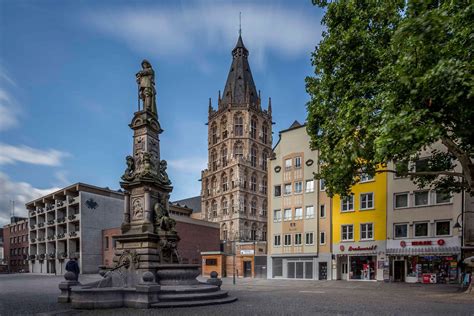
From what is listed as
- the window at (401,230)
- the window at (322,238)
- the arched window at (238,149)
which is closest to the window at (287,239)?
the window at (322,238)

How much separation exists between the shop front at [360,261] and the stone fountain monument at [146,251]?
2191cm

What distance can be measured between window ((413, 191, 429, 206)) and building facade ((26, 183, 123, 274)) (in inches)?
1729

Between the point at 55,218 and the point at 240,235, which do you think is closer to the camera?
the point at 55,218

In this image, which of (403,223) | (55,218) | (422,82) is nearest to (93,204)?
(55,218)

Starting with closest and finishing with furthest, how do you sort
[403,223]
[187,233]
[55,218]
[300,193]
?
[403,223]
[300,193]
[187,233]
[55,218]

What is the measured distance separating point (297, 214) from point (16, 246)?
72.0m

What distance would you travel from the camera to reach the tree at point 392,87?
11711mm

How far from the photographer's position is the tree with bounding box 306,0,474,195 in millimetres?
11711

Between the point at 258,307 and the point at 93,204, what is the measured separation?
163 ft

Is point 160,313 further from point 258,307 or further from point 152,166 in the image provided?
point 152,166

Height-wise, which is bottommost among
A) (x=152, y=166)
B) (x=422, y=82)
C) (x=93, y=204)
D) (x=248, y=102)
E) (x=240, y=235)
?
(x=240, y=235)

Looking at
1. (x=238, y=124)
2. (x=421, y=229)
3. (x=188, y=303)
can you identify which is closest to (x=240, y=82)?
(x=238, y=124)

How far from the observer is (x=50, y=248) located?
6569cm

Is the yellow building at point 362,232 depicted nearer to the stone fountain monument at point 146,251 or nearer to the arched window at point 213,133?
the stone fountain monument at point 146,251
